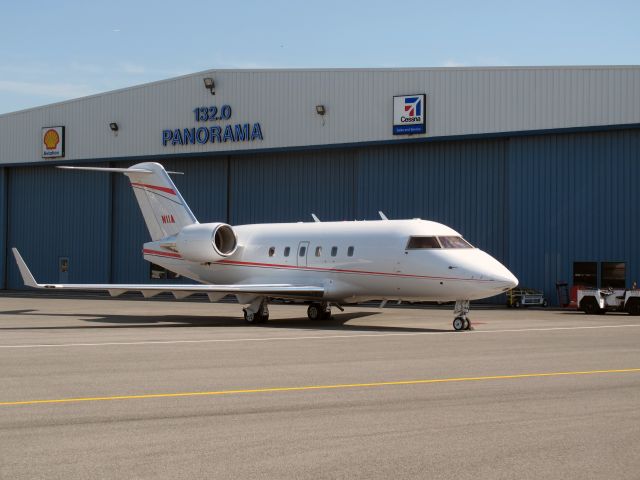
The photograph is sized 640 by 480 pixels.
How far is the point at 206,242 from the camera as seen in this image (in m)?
28.6

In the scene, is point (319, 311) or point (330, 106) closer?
point (319, 311)

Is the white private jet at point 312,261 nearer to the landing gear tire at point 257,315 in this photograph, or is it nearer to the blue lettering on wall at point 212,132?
the landing gear tire at point 257,315

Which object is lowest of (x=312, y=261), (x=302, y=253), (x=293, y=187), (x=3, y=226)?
(x=312, y=261)

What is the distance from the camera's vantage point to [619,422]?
8812 mm

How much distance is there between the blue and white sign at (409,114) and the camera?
41.2 meters

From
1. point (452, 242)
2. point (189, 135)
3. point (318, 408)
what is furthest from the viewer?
point (189, 135)

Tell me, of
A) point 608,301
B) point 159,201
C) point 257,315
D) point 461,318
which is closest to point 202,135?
point 159,201

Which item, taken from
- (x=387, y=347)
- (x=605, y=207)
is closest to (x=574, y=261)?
(x=605, y=207)

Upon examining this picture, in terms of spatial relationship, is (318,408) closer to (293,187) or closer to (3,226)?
(293,187)

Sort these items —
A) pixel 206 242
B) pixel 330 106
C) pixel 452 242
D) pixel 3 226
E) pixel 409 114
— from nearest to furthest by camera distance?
pixel 452 242 < pixel 206 242 < pixel 409 114 < pixel 330 106 < pixel 3 226

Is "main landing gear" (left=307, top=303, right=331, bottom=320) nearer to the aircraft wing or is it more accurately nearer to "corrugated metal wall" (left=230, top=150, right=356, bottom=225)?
the aircraft wing

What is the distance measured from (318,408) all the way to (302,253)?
58.4 feet

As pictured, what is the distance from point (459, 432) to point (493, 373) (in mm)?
4896

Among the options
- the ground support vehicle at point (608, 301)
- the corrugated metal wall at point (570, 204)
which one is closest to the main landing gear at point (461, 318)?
the ground support vehicle at point (608, 301)
